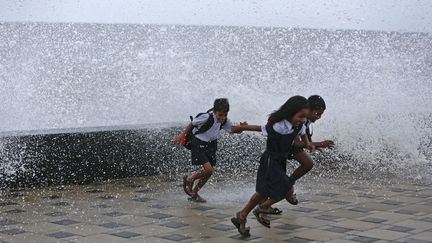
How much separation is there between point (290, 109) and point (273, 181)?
58 centimetres

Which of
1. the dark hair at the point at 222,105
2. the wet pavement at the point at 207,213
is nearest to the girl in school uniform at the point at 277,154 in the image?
the wet pavement at the point at 207,213

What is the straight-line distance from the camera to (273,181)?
17.4 feet

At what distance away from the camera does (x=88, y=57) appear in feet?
84.0

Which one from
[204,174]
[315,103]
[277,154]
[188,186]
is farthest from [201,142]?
[277,154]

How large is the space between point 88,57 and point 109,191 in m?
18.7

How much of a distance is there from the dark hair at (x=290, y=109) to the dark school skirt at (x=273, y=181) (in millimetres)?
324

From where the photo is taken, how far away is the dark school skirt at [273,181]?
5.31 metres

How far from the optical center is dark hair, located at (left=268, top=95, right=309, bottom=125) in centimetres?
523

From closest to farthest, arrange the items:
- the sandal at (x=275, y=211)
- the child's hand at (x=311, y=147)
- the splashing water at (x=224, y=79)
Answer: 1. the child's hand at (x=311, y=147)
2. the sandal at (x=275, y=211)
3. the splashing water at (x=224, y=79)

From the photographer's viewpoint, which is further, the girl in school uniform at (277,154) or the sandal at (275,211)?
the sandal at (275,211)

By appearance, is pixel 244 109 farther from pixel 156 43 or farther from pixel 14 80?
pixel 156 43

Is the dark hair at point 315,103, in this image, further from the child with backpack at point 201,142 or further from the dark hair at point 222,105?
the child with backpack at point 201,142

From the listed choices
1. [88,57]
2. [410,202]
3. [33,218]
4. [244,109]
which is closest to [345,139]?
[244,109]

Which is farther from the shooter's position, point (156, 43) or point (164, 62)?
point (156, 43)
